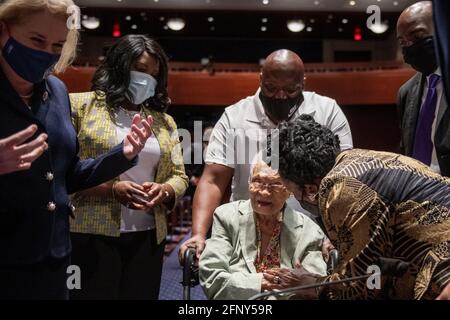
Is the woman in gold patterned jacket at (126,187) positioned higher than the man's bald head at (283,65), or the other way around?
the man's bald head at (283,65)

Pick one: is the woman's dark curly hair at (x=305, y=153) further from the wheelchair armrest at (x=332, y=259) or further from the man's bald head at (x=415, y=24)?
the man's bald head at (x=415, y=24)

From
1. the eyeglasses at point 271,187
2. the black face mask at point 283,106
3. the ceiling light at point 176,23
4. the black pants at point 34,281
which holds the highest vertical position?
the ceiling light at point 176,23

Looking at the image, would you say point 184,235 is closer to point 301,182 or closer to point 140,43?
point 140,43

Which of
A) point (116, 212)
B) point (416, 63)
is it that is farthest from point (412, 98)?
point (116, 212)

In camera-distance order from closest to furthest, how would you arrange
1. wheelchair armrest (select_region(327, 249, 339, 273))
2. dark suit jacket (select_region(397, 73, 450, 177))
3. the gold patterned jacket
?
the gold patterned jacket < wheelchair armrest (select_region(327, 249, 339, 273)) < dark suit jacket (select_region(397, 73, 450, 177))

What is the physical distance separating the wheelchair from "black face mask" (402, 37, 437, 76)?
34.1 inches

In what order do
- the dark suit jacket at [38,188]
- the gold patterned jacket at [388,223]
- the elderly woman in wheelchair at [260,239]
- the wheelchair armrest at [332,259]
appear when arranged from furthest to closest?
the elderly woman in wheelchair at [260,239]
the wheelchair armrest at [332,259]
the gold patterned jacket at [388,223]
the dark suit jacket at [38,188]

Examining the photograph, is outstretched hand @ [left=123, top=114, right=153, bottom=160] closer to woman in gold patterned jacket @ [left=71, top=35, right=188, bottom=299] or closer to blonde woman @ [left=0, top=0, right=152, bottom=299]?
blonde woman @ [left=0, top=0, right=152, bottom=299]

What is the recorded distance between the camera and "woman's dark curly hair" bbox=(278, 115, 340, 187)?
4.71 ft

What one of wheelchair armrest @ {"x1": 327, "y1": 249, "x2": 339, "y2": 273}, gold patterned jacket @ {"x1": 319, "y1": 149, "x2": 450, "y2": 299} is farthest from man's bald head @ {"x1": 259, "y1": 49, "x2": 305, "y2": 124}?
gold patterned jacket @ {"x1": 319, "y1": 149, "x2": 450, "y2": 299}

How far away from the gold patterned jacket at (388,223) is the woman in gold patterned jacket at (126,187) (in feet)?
2.35

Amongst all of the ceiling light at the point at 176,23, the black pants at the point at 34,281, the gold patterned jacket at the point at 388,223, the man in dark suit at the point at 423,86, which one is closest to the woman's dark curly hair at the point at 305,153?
the gold patterned jacket at the point at 388,223

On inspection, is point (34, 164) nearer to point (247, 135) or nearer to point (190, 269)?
point (190, 269)

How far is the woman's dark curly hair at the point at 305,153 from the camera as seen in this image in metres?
1.44
